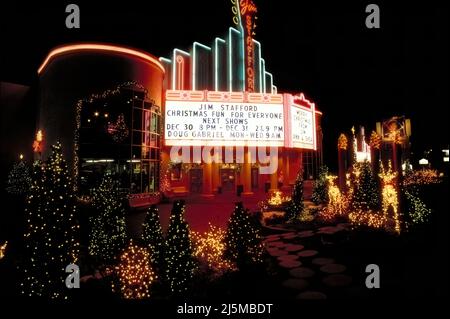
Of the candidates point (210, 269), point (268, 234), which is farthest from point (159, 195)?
point (210, 269)

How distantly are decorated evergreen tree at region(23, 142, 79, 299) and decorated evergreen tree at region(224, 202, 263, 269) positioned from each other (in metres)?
3.13

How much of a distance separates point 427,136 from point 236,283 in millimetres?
57164

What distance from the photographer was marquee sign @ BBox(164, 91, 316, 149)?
52.8ft

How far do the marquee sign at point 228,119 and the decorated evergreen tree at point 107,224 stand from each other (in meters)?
8.93

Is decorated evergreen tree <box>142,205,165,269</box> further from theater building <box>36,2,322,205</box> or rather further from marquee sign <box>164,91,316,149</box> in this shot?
marquee sign <box>164,91,316,149</box>

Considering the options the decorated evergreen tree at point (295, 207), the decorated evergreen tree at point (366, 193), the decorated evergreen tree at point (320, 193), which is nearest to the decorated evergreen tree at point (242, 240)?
the decorated evergreen tree at point (366, 193)

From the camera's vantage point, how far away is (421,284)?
5.31m

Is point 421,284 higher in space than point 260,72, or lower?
lower

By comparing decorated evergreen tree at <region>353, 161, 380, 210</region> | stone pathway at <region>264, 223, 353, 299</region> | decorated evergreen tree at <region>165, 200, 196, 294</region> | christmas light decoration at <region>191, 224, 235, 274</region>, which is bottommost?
stone pathway at <region>264, 223, 353, 299</region>

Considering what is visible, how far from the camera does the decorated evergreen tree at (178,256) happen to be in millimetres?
4965

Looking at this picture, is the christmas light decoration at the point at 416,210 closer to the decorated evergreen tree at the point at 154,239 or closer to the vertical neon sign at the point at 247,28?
the decorated evergreen tree at the point at 154,239

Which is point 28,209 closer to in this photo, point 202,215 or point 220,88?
point 202,215

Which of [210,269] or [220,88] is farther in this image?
[220,88]

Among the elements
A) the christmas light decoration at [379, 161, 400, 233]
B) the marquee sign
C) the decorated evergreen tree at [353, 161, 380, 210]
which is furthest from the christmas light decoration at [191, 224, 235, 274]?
the marquee sign
